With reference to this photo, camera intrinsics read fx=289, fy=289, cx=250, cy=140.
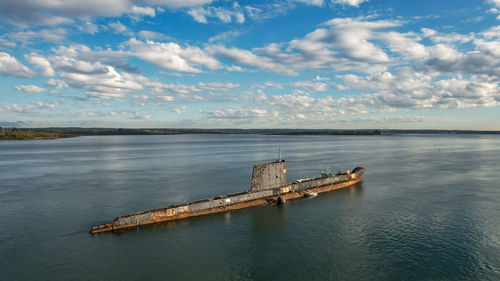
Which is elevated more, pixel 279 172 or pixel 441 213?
pixel 279 172

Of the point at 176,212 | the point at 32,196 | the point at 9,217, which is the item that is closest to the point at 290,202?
the point at 176,212

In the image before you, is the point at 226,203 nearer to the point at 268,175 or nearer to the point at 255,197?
the point at 255,197

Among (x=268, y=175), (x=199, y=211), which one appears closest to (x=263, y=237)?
(x=199, y=211)

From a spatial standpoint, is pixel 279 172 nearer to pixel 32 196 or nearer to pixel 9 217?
pixel 9 217

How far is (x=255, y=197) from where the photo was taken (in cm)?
3725

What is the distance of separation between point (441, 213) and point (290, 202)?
17319 millimetres

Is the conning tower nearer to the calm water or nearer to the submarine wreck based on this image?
the submarine wreck

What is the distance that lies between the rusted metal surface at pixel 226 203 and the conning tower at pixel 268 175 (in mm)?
686

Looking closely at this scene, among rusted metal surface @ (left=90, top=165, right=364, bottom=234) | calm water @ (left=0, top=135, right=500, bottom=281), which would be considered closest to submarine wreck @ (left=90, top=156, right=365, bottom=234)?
rusted metal surface @ (left=90, top=165, right=364, bottom=234)

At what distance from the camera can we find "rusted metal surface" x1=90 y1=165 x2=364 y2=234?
28.4 metres

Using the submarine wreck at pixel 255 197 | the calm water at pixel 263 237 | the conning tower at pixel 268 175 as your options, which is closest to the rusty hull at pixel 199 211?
the submarine wreck at pixel 255 197

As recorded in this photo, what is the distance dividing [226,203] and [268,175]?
7.45m

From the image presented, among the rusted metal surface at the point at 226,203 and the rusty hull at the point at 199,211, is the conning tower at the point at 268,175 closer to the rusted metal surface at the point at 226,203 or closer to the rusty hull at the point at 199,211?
the rusted metal surface at the point at 226,203

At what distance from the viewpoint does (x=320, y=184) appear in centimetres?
4559
